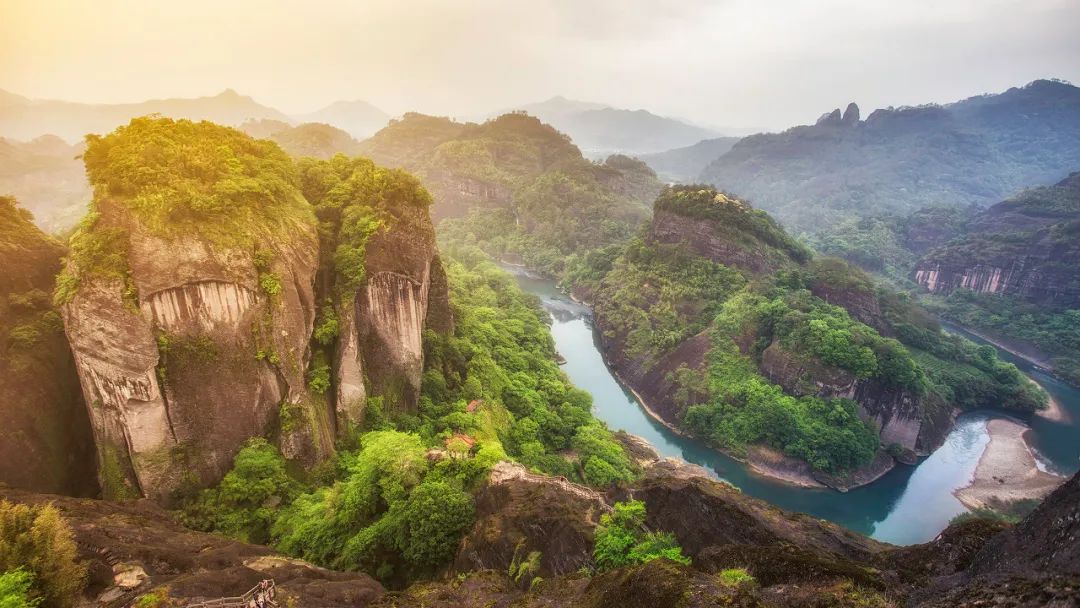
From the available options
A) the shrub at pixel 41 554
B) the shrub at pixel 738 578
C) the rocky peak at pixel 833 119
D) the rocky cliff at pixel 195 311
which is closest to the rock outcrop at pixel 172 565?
the shrub at pixel 41 554

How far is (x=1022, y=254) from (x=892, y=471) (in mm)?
53124

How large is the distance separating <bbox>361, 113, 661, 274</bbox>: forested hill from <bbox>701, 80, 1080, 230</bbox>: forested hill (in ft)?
192

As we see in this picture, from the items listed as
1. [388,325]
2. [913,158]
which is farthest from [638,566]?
[913,158]

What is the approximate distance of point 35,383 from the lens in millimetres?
16922

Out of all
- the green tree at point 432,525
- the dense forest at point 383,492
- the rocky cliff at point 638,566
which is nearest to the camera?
the rocky cliff at point 638,566

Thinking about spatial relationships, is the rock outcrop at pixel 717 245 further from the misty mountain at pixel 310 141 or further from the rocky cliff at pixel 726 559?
the misty mountain at pixel 310 141

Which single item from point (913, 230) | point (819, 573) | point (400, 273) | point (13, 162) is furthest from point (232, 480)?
point (13, 162)

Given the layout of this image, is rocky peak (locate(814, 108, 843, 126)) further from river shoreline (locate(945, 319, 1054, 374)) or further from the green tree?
the green tree

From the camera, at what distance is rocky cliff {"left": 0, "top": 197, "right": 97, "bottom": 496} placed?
52.9 ft

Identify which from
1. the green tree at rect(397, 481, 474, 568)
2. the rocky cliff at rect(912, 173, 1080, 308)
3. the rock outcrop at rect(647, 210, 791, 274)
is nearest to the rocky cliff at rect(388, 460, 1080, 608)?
the green tree at rect(397, 481, 474, 568)

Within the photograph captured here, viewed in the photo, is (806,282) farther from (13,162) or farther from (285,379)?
(13,162)

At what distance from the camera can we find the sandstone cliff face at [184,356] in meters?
16.2

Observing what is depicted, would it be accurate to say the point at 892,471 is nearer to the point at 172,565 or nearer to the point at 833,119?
the point at 172,565

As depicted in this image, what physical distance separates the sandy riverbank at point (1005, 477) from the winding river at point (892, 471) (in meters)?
0.70
